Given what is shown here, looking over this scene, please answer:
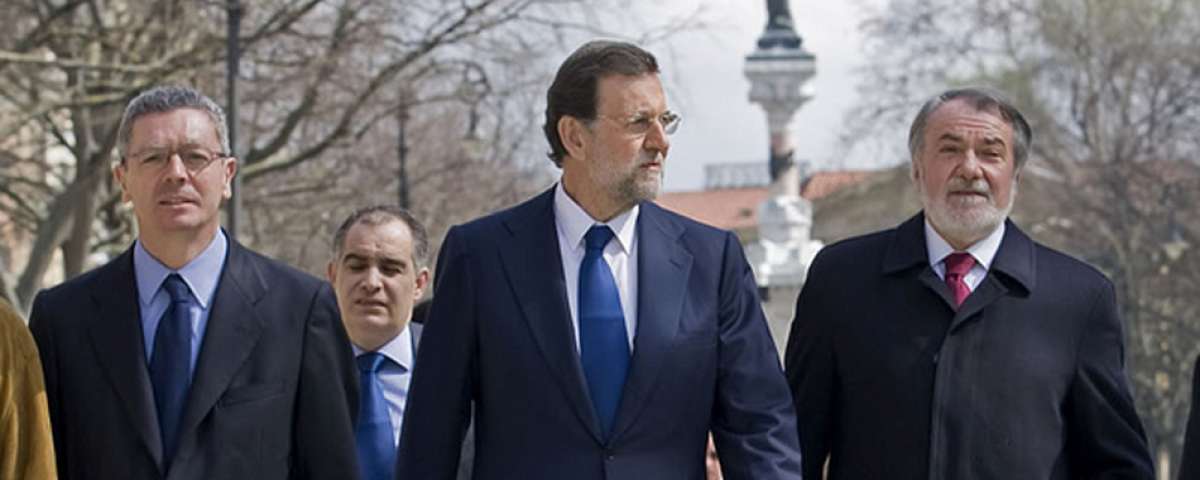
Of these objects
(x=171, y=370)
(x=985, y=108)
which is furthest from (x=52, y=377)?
(x=985, y=108)

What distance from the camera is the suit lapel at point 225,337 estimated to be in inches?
274

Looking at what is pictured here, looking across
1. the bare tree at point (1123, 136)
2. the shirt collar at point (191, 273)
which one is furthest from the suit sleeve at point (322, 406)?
the bare tree at point (1123, 136)

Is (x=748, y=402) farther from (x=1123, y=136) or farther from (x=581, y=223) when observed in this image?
(x=1123, y=136)

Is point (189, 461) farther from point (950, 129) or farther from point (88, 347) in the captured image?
point (950, 129)

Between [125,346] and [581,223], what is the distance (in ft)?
3.97

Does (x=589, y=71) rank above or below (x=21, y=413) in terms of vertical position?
above

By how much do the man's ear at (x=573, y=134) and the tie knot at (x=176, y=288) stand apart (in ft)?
3.44

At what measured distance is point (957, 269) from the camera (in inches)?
306

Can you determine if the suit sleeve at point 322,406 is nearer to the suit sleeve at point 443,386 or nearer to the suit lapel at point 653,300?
the suit sleeve at point 443,386

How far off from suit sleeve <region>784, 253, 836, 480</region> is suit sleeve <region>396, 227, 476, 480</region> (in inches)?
44.2

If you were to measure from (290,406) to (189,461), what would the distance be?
0.35 meters

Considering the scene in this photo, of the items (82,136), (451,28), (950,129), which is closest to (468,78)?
(451,28)

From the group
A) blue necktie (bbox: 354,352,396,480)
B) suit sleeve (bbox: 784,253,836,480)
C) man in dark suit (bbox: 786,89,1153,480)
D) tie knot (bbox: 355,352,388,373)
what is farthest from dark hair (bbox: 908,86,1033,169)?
tie knot (bbox: 355,352,388,373)

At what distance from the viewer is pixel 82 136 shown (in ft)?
88.9
